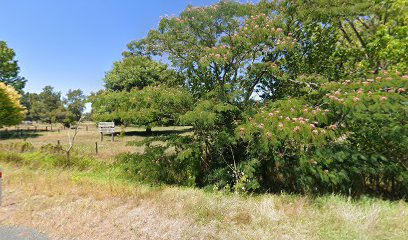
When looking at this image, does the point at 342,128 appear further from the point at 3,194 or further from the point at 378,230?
the point at 3,194

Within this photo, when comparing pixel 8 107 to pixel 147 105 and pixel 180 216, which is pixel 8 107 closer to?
pixel 147 105

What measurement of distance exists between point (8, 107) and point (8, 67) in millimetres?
22635

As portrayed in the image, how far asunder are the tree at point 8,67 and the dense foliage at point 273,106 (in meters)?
29.7

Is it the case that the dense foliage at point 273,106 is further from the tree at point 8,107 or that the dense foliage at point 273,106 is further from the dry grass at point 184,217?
the tree at point 8,107

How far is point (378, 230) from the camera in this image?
3936 millimetres

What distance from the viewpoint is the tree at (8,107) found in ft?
43.4

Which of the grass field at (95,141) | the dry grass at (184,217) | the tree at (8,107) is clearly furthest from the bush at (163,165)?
the tree at (8,107)

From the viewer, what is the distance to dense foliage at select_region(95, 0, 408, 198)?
6.42 meters

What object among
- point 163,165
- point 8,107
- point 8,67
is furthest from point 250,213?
point 8,67

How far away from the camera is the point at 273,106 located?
23.4 feet

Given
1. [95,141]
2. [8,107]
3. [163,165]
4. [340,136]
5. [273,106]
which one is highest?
[8,107]

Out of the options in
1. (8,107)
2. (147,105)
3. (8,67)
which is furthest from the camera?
(8,67)

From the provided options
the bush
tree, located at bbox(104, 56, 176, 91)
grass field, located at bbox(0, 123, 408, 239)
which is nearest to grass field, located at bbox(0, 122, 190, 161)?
the bush

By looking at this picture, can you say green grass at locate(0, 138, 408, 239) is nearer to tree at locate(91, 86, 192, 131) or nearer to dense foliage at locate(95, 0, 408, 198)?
dense foliage at locate(95, 0, 408, 198)
